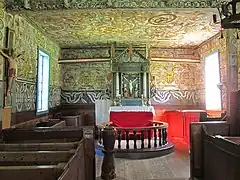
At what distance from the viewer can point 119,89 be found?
9.29 meters

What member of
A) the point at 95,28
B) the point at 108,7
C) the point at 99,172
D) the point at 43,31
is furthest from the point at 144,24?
the point at 99,172

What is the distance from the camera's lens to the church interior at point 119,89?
3404mm

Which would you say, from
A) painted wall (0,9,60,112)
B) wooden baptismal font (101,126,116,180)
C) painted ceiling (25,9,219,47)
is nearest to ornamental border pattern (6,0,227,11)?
painted ceiling (25,9,219,47)

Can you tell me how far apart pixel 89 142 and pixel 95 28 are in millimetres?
4176

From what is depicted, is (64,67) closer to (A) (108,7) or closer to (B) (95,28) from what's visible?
(B) (95,28)

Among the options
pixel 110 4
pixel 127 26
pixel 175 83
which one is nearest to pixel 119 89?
pixel 175 83

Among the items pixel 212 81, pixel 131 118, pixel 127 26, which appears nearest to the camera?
pixel 127 26

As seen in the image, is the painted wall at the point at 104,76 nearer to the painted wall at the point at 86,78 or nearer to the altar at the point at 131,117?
the painted wall at the point at 86,78

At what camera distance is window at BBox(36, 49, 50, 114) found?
22.9 feet

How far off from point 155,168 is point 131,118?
297cm

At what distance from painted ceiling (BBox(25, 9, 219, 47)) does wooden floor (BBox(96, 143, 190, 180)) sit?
3.13 metres

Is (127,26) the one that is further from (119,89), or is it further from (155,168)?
(155,168)

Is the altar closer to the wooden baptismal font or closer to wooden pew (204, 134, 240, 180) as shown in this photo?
the wooden baptismal font

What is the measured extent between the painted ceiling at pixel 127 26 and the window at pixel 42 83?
752mm
